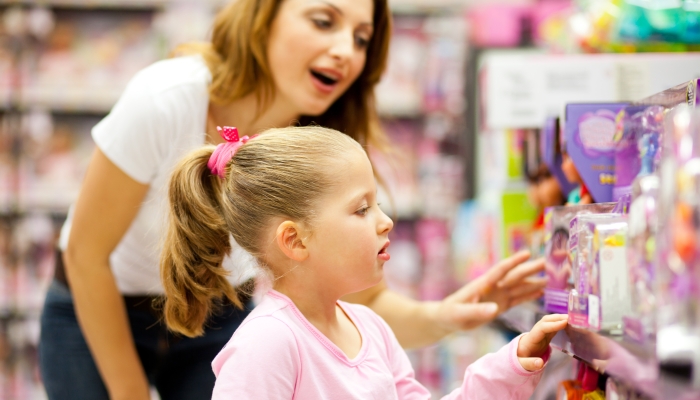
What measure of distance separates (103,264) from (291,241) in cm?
53

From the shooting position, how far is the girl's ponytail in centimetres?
102

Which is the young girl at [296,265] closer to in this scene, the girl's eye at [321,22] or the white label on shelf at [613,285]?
the white label on shelf at [613,285]

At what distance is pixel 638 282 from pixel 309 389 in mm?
456

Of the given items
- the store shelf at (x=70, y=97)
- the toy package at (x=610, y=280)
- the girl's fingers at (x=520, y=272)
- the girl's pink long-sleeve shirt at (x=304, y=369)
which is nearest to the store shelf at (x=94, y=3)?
the store shelf at (x=70, y=97)

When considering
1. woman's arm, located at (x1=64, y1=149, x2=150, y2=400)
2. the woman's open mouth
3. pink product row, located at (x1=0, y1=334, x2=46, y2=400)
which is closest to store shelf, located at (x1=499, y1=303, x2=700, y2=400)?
the woman's open mouth

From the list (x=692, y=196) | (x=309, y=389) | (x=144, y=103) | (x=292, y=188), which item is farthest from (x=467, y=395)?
(x=144, y=103)

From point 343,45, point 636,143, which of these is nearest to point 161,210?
point 343,45

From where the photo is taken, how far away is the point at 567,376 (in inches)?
52.0

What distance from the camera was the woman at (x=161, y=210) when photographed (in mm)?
1282

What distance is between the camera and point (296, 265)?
99 cm

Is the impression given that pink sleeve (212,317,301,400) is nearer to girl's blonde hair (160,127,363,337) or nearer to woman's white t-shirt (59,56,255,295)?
girl's blonde hair (160,127,363,337)

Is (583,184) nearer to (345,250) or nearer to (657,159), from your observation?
(657,159)

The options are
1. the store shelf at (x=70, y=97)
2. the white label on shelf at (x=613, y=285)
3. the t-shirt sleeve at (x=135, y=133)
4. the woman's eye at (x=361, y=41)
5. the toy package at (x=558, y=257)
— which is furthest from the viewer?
the store shelf at (x=70, y=97)

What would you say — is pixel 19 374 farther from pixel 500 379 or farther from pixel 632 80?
pixel 632 80
